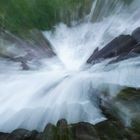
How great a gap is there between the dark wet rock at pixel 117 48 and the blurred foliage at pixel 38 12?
177 inches

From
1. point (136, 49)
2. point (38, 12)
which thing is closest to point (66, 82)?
point (136, 49)

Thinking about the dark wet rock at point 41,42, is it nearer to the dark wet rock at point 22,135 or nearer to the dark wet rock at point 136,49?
the dark wet rock at point 136,49

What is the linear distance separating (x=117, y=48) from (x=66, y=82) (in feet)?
5.83

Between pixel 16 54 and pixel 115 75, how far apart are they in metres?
4.73

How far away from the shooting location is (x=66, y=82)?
32.3 feet

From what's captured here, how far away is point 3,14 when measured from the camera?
14.8 metres

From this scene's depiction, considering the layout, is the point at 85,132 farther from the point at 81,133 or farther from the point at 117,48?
the point at 117,48

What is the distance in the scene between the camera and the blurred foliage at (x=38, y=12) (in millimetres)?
14680

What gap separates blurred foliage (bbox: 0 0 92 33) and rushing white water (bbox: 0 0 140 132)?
4.97 feet

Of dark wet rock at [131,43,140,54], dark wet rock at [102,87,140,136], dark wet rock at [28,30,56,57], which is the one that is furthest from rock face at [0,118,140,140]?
dark wet rock at [28,30,56,57]

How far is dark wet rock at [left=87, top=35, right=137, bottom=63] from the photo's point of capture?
10.1m

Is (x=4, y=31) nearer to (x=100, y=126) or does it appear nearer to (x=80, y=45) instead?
(x=80, y=45)

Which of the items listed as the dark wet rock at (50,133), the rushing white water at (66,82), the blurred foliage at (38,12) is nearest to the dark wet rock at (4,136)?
the rushing white water at (66,82)

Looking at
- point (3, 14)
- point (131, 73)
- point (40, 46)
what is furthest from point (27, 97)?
point (3, 14)
